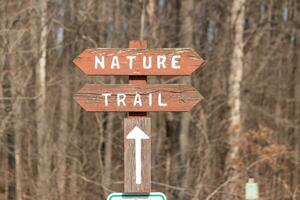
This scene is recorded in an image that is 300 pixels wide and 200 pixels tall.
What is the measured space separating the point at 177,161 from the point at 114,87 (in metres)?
9.16

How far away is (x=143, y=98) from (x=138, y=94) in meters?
0.05

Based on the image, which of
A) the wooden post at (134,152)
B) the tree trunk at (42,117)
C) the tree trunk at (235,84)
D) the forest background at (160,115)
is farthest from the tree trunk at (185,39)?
the wooden post at (134,152)

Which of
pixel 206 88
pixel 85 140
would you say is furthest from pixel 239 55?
pixel 85 140

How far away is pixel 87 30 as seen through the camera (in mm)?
13039

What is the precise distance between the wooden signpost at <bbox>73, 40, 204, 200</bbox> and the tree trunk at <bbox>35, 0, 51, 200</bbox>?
19.1 ft

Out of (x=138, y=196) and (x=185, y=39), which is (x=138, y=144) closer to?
(x=138, y=196)

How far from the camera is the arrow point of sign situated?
4340 millimetres

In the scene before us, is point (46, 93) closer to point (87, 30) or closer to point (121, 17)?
point (87, 30)

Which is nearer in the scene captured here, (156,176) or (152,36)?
(156,176)

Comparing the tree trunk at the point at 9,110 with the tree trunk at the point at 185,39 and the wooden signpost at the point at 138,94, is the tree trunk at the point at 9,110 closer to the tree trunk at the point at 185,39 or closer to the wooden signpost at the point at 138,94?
the tree trunk at the point at 185,39

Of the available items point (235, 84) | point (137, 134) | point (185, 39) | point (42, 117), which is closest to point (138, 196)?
point (137, 134)

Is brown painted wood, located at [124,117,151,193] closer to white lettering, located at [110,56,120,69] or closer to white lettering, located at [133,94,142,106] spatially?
white lettering, located at [133,94,142,106]

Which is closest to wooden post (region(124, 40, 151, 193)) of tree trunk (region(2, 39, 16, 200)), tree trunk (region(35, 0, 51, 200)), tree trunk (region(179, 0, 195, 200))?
tree trunk (region(35, 0, 51, 200))

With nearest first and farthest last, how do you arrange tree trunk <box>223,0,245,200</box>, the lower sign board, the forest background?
the lower sign board → the forest background → tree trunk <box>223,0,245,200</box>
